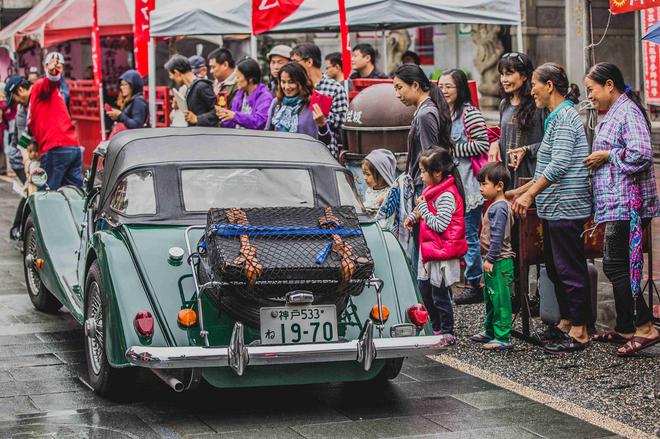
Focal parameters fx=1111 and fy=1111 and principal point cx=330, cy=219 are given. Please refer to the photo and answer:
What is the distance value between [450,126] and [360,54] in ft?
17.4

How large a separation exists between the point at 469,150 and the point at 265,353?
4.07 meters

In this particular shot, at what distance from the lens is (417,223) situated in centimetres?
803

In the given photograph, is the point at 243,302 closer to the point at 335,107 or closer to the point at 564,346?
the point at 564,346

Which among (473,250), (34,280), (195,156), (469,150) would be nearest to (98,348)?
(195,156)

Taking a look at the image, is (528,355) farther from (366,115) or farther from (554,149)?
Result: (366,115)

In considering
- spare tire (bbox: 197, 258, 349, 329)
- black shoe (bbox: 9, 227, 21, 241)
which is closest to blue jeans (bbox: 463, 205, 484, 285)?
spare tire (bbox: 197, 258, 349, 329)

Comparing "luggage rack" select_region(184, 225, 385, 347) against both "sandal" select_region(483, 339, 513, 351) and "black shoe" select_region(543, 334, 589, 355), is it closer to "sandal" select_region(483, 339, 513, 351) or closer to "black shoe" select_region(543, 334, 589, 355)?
"sandal" select_region(483, 339, 513, 351)

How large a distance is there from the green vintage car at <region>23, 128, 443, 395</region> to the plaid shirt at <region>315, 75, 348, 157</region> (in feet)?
9.55

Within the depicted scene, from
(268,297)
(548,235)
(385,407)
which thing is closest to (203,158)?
(268,297)

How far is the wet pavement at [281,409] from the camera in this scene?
5691 mm

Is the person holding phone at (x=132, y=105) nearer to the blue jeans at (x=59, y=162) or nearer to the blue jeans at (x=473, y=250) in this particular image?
the blue jeans at (x=59, y=162)

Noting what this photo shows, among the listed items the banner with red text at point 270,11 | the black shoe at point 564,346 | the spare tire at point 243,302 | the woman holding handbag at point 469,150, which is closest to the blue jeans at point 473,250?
the woman holding handbag at point 469,150

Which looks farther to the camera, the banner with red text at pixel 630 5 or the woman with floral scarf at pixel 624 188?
the banner with red text at pixel 630 5

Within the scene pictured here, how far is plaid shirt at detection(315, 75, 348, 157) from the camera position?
1038cm
